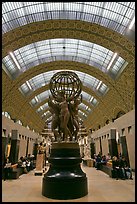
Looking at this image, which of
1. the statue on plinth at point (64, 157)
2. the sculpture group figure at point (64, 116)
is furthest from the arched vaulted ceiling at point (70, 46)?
the sculpture group figure at point (64, 116)

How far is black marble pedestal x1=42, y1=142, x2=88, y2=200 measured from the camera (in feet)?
25.4

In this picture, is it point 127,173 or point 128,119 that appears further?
point 128,119

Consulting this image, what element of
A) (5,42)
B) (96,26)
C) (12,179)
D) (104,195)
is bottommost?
(12,179)

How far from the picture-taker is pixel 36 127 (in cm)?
4166

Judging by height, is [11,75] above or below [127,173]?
above

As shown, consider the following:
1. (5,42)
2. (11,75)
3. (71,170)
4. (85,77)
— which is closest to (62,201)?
(71,170)

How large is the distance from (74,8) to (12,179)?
1590 cm

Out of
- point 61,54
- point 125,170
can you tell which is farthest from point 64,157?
point 61,54

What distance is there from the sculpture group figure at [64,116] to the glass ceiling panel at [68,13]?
416 inches

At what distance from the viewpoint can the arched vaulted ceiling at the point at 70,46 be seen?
17.0 metres

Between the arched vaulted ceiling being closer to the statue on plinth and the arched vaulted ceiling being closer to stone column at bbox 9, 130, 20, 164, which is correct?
stone column at bbox 9, 130, 20, 164

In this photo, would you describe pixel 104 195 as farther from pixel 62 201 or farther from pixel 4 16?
pixel 4 16

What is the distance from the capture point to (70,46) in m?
24.8

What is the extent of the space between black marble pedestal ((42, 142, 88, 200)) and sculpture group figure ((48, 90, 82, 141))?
94 cm
